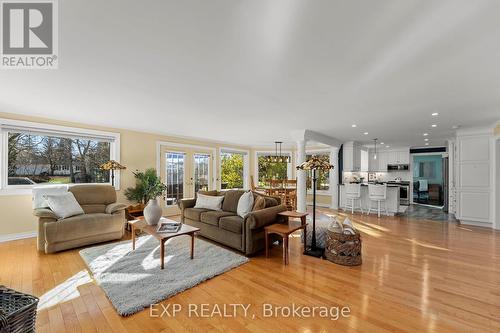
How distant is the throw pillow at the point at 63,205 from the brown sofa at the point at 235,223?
6.24 ft

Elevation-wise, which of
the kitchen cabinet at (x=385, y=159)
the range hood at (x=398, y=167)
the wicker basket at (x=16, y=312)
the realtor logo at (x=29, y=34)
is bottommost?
the wicker basket at (x=16, y=312)

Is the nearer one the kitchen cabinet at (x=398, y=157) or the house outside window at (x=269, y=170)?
the kitchen cabinet at (x=398, y=157)

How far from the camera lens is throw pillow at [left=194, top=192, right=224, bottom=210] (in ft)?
14.6

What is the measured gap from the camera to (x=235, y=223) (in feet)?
11.4

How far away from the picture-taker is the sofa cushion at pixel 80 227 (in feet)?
10.8

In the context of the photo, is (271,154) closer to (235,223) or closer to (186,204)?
(186,204)

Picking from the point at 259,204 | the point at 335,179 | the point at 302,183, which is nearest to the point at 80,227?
the point at 259,204

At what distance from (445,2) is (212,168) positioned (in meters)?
6.60

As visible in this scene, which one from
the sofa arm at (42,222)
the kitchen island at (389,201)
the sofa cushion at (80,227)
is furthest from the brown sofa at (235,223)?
the kitchen island at (389,201)

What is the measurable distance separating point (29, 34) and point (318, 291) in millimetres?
3640

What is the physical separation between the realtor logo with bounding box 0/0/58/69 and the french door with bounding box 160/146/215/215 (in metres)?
3.98

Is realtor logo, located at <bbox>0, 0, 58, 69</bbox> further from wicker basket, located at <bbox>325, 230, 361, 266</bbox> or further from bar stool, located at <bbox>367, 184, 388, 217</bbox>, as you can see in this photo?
bar stool, located at <bbox>367, 184, 388, 217</bbox>

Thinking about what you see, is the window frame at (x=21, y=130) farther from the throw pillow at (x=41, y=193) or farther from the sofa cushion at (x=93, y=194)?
the sofa cushion at (x=93, y=194)

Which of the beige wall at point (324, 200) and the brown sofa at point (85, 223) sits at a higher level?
the brown sofa at point (85, 223)
